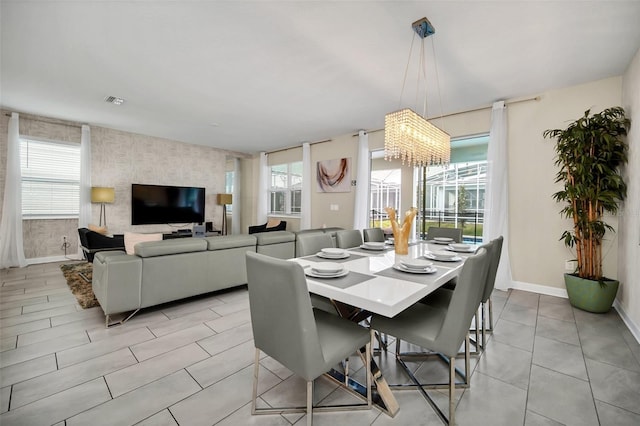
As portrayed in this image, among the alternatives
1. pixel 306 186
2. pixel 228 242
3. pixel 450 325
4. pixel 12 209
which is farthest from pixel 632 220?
pixel 12 209

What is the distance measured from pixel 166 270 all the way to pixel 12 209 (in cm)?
397

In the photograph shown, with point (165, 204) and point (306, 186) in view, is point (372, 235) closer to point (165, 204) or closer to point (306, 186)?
point (306, 186)

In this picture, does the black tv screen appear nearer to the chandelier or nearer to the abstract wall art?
the abstract wall art

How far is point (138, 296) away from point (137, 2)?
2448 millimetres

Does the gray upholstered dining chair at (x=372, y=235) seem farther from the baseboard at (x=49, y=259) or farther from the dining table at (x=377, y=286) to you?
the baseboard at (x=49, y=259)

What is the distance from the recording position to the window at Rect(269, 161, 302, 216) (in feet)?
23.2

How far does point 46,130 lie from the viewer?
4910 millimetres

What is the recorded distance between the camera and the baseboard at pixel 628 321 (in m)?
2.29

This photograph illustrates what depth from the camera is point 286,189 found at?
729 centimetres

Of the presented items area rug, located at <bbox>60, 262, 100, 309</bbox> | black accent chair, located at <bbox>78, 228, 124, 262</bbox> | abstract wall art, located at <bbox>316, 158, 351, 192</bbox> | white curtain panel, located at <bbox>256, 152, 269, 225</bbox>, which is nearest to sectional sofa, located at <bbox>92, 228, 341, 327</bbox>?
area rug, located at <bbox>60, 262, 100, 309</bbox>

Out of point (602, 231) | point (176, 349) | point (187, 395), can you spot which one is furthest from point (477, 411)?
point (602, 231)

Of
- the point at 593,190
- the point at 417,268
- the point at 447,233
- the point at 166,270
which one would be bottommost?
the point at 166,270

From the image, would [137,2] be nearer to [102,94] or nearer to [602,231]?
[102,94]

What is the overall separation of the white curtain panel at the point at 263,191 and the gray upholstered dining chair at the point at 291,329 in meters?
6.31
